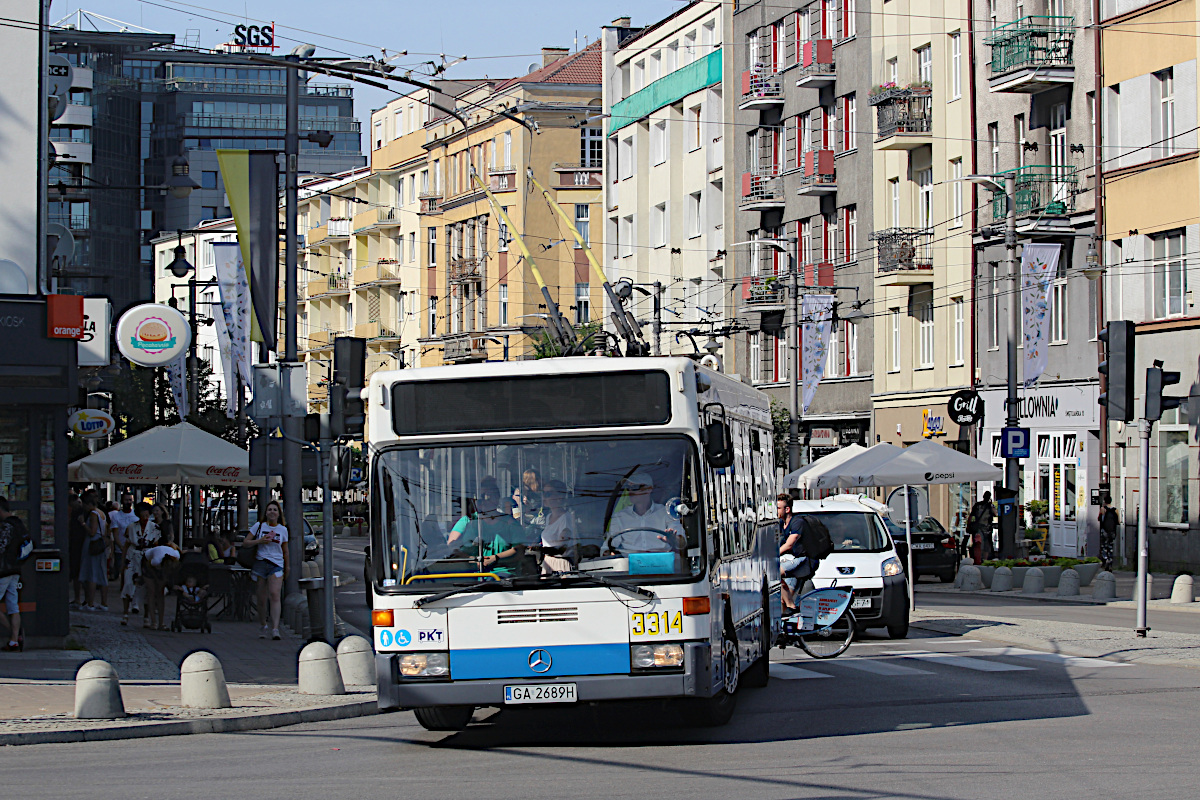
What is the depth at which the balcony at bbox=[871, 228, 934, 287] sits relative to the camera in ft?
166

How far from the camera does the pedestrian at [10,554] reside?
63.1ft

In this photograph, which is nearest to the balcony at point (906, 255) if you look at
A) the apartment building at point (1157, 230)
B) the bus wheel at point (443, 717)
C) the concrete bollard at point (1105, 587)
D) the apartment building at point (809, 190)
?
the apartment building at point (809, 190)

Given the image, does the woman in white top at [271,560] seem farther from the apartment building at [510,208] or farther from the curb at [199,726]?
the apartment building at [510,208]

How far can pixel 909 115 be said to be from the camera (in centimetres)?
5053

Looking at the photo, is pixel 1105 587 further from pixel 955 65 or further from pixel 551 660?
pixel 955 65

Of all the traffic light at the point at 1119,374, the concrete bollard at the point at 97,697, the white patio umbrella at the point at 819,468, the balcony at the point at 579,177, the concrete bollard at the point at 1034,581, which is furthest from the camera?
the balcony at the point at 579,177

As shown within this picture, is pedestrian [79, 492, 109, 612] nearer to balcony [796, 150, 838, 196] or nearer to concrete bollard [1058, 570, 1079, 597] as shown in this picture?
concrete bollard [1058, 570, 1079, 597]

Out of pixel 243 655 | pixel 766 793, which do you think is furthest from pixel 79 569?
pixel 766 793

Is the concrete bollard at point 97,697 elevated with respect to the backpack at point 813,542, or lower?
lower

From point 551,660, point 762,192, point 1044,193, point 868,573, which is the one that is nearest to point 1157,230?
point 1044,193

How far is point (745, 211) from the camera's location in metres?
63.1

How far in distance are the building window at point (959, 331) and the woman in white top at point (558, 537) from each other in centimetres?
3863

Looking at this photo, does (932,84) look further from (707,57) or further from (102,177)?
(102,177)

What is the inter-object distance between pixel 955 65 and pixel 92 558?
30296 millimetres
